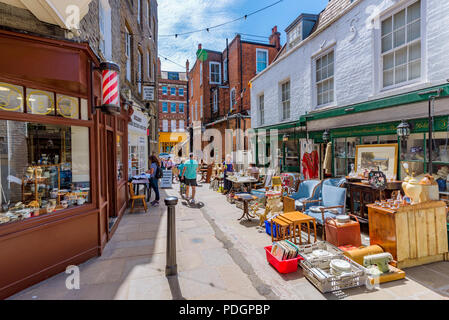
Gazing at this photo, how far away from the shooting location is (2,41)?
10.2 ft

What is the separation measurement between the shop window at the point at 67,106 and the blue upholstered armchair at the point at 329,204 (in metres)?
5.18

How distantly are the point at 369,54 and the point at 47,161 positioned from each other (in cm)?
775

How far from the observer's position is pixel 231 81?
18.4 m

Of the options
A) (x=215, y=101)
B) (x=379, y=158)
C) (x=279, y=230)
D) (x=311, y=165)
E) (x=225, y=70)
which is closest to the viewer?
(x=279, y=230)

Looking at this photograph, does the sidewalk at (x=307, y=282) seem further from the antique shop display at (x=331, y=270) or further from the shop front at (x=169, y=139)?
the shop front at (x=169, y=139)

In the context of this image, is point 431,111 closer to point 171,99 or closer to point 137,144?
point 137,144

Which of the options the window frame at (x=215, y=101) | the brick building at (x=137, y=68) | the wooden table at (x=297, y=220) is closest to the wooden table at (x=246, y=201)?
the wooden table at (x=297, y=220)

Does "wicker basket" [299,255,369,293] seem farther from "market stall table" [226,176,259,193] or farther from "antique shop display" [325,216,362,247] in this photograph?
"market stall table" [226,176,259,193]

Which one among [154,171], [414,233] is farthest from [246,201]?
[154,171]

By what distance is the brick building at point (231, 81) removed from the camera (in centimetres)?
1689

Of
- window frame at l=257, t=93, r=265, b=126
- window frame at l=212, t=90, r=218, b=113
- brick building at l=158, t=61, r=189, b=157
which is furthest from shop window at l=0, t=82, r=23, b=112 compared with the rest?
Result: brick building at l=158, t=61, r=189, b=157

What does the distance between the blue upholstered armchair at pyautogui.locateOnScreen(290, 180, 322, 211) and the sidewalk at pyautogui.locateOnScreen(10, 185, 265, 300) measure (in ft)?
7.70

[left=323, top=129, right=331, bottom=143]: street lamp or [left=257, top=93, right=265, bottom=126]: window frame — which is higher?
[left=257, top=93, right=265, bottom=126]: window frame

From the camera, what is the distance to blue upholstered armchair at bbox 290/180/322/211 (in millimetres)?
5987
